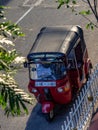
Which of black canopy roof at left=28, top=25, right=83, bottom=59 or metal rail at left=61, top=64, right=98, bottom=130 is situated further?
black canopy roof at left=28, top=25, right=83, bottom=59

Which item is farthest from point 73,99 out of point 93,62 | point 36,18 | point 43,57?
point 36,18

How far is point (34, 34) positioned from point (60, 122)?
695 cm

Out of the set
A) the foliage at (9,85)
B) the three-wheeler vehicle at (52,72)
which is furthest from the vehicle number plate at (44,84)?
the foliage at (9,85)

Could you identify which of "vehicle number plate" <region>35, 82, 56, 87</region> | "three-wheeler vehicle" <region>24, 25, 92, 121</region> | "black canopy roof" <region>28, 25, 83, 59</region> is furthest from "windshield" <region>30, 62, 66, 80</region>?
"black canopy roof" <region>28, 25, 83, 59</region>

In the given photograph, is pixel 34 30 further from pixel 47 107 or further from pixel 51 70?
pixel 47 107

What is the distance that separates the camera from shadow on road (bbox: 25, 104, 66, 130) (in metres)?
10.6

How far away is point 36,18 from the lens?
19.0m

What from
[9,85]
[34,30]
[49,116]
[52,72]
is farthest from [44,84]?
[34,30]

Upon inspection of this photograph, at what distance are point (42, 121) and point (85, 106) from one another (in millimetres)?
1556

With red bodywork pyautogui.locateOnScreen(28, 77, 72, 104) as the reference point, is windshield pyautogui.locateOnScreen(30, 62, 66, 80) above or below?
above

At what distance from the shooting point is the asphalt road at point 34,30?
10844mm

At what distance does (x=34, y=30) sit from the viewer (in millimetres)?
17484

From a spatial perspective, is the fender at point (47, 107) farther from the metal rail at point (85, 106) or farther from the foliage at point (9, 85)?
the foliage at point (9, 85)

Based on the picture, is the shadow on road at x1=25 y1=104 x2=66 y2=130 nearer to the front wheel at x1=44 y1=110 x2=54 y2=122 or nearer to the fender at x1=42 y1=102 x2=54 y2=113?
the front wheel at x1=44 y1=110 x2=54 y2=122
